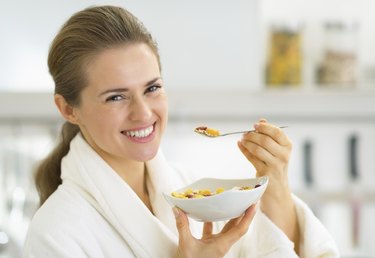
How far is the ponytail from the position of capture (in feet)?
4.90

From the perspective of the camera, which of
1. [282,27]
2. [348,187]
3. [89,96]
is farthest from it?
[348,187]

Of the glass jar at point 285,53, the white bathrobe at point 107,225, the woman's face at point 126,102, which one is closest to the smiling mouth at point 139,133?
the woman's face at point 126,102

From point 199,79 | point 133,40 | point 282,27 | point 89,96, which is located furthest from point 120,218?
point 282,27

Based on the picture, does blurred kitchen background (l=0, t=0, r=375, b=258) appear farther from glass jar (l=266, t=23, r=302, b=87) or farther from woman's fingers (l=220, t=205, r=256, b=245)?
woman's fingers (l=220, t=205, r=256, b=245)

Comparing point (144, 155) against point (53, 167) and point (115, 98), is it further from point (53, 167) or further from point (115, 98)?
point (53, 167)

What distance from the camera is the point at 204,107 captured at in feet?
7.50

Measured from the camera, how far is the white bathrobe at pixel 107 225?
123 centimetres

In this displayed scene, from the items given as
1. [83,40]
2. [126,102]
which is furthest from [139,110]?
[83,40]

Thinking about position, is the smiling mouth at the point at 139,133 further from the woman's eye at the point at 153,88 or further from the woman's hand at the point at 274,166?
the woman's hand at the point at 274,166

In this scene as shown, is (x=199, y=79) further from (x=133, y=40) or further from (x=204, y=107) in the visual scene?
(x=133, y=40)

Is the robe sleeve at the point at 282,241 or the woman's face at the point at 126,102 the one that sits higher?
the woman's face at the point at 126,102

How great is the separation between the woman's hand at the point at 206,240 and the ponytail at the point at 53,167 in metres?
0.44

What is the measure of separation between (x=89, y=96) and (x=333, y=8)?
1351 mm

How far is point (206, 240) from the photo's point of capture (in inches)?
47.5
